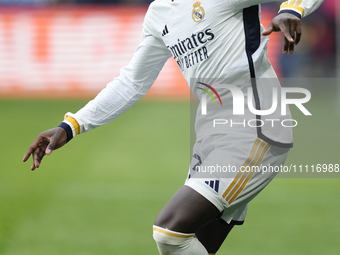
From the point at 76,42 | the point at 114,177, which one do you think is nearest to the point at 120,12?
the point at 76,42

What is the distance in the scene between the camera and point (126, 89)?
281 centimetres

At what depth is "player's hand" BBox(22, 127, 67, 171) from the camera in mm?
2619

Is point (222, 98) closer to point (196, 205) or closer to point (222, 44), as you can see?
point (222, 44)

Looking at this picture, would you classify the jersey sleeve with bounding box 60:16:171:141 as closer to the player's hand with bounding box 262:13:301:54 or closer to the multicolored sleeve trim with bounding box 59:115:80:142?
the multicolored sleeve trim with bounding box 59:115:80:142

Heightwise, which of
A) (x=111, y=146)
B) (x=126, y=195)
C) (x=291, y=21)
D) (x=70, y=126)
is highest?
(x=291, y=21)

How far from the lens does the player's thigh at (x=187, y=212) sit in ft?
Answer: 6.99

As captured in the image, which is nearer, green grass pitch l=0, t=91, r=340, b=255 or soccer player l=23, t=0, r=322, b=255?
soccer player l=23, t=0, r=322, b=255

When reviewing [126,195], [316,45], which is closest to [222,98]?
[126,195]

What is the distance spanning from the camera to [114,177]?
5840 millimetres

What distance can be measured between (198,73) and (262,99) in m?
0.35

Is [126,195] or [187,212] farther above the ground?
[187,212]

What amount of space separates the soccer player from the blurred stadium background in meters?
1.64

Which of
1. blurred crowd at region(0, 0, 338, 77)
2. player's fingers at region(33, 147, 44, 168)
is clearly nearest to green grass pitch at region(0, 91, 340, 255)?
player's fingers at region(33, 147, 44, 168)

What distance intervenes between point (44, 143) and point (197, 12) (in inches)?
43.5
